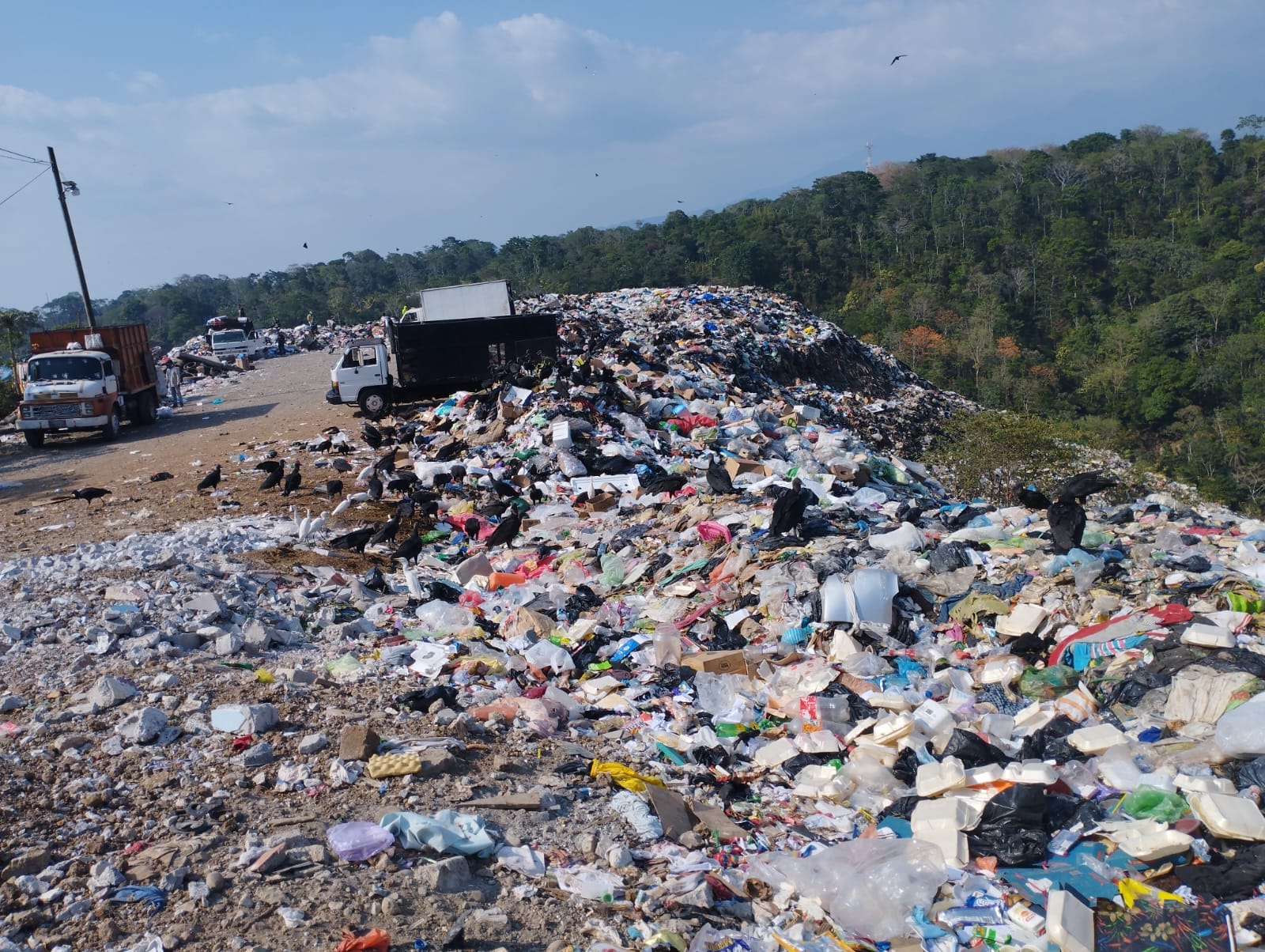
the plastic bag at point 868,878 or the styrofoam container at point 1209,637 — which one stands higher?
the styrofoam container at point 1209,637

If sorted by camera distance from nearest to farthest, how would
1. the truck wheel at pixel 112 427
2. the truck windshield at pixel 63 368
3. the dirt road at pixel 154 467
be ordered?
the dirt road at pixel 154 467, the truck windshield at pixel 63 368, the truck wheel at pixel 112 427

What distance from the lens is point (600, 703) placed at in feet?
16.3

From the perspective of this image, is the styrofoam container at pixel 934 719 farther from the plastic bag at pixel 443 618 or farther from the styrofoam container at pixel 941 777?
the plastic bag at pixel 443 618

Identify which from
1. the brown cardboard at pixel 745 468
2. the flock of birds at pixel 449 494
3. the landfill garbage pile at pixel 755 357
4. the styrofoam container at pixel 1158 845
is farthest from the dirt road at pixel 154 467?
the styrofoam container at pixel 1158 845

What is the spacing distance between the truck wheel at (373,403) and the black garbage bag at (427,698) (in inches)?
383

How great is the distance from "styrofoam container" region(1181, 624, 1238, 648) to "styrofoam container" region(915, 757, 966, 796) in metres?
1.25

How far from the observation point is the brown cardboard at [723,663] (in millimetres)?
5082

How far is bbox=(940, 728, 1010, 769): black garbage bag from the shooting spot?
3.92 m

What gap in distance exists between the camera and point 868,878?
318 cm

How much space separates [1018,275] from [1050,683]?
44449 mm

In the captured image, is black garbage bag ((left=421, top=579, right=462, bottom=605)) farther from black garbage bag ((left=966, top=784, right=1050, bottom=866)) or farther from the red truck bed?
the red truck bed

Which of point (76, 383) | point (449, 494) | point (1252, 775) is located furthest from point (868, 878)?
point (76, 383)

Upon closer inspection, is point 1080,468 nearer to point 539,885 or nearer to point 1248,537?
point 1248,537

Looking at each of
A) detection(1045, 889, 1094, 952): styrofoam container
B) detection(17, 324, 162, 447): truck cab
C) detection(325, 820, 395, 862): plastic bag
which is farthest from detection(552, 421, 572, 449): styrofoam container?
detection(17, 324, 162, 447): truck cab
